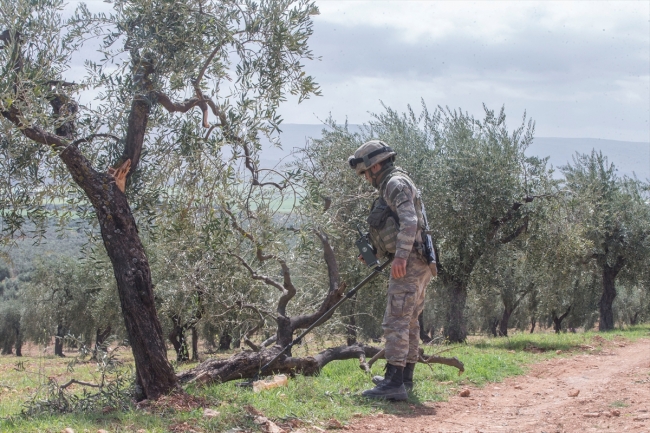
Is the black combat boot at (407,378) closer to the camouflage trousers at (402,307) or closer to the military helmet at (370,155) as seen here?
the camouflage trousers at (402,307)

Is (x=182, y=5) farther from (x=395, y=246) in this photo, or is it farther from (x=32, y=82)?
(x=395, y=246)

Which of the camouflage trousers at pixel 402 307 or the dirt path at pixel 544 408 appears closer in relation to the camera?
the dirt path at pixel 544 408

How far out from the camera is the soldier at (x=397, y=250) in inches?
223

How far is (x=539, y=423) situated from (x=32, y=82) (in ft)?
15.9

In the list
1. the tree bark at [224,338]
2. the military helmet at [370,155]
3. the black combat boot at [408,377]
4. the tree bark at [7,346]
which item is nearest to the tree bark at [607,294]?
the tree bark at [224,338]

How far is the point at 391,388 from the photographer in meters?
5.86

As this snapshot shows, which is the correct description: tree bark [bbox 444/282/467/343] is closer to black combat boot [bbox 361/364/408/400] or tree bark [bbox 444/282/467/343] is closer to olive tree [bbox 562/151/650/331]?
olive tree [bbox 562/151/650/331]

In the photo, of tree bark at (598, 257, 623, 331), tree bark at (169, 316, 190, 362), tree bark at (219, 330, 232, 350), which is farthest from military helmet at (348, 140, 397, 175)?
tree bark at (598, 257, 623, 331)

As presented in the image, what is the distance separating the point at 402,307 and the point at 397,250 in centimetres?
59

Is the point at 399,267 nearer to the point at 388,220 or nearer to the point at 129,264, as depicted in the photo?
the point at 388,220

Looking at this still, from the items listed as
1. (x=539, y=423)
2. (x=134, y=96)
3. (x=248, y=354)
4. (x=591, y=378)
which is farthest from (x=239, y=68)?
(x=591, y=378)

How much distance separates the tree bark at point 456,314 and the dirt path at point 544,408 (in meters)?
7.67

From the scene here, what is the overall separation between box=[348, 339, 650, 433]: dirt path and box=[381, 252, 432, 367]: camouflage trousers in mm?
556

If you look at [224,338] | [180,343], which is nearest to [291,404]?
[180,343]
